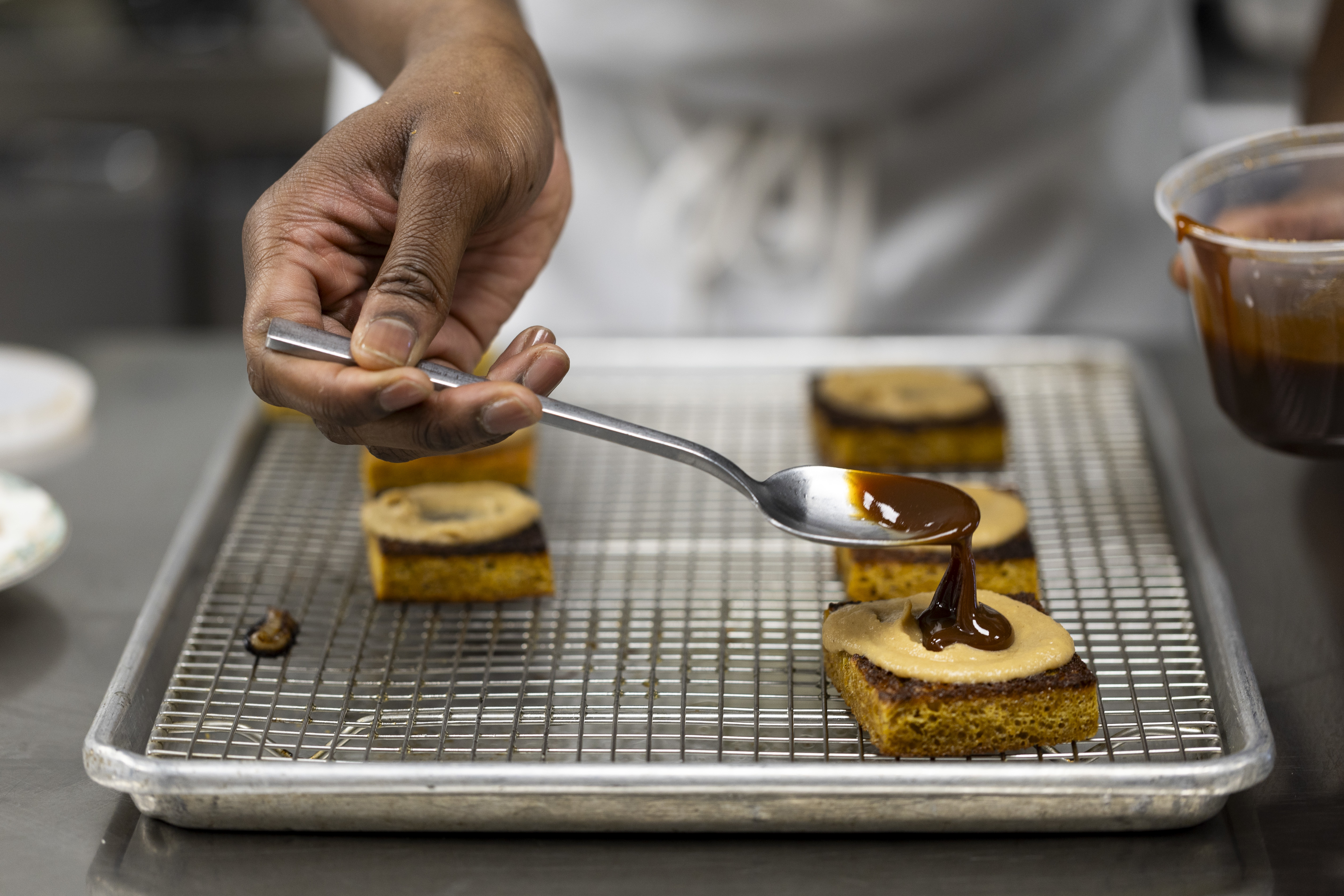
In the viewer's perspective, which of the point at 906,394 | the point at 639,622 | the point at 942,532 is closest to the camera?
the point at 942,532

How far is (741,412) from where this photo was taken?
2.56m

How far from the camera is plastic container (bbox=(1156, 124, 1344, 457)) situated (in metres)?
1.74

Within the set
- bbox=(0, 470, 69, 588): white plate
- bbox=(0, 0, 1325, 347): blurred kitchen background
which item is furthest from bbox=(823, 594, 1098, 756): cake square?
bbox=(0, 0, 1325, 347): blurred kitchen background

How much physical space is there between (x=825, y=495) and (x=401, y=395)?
0.61m

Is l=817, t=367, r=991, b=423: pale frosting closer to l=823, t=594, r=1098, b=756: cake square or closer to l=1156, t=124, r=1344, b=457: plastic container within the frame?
l=1156, t=124, r=1344, b=457: plastic container

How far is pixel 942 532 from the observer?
65.9 inches

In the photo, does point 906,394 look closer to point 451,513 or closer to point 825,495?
point 825,495

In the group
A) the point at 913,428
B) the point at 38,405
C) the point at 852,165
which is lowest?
the point at 38,405

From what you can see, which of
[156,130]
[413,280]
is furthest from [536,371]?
[156,130]

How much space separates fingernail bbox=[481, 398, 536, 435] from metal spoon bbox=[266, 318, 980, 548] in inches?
3.2

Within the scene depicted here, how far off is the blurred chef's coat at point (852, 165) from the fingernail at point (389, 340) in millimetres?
1461

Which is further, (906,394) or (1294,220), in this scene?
(906,394)

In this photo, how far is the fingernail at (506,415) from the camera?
4.75 feet

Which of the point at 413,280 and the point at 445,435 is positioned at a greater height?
the point at 413,280
